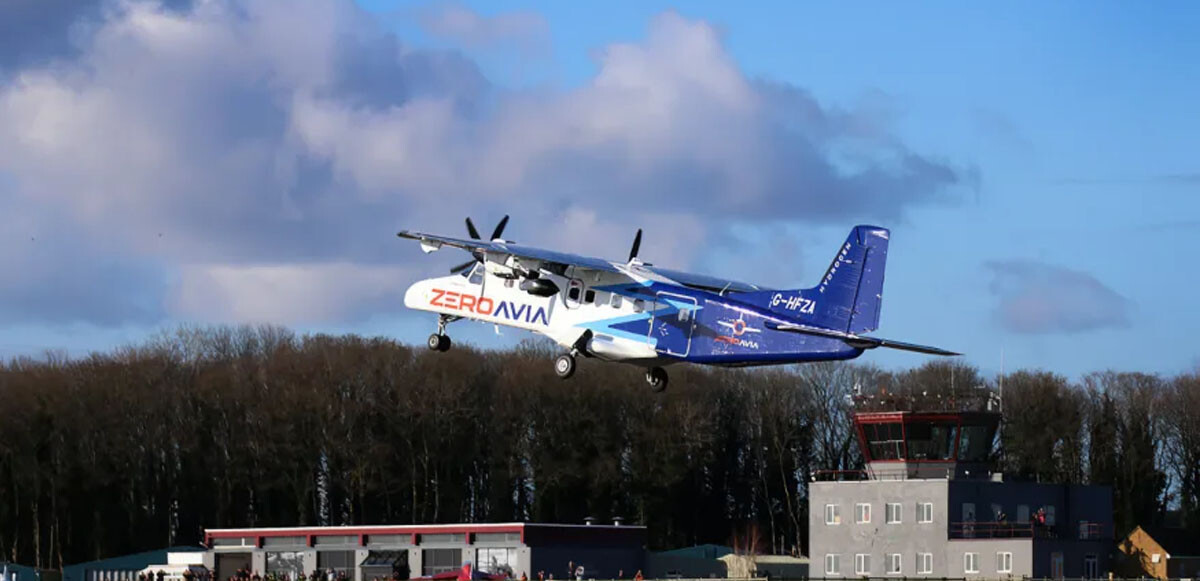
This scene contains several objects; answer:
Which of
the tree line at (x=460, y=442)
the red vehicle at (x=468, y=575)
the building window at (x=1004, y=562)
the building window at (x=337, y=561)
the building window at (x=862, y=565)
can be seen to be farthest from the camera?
the tree line at (x=460, y=442)

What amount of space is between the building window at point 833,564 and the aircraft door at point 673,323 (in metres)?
36.4

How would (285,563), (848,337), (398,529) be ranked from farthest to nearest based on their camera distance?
(285,563), (398,529), (848,337)

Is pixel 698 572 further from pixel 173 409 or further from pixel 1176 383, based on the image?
pixel 1176 383

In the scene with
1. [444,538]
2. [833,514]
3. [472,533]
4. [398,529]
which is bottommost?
[444,538]

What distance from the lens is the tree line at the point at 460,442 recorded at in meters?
122

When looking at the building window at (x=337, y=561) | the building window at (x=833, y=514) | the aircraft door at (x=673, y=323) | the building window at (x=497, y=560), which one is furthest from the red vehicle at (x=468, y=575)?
the aircraft door at (x=673, y=323)

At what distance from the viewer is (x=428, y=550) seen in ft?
324

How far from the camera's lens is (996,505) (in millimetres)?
92000

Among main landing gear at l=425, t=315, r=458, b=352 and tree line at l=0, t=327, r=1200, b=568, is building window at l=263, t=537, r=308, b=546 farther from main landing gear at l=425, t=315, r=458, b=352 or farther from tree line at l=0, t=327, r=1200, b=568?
main landing gear at l=425, t=315, r=458, b=352

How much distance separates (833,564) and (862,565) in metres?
1.51

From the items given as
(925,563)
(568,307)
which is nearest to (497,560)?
(925,563)

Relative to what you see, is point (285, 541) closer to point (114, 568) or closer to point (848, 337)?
point (114, 568)

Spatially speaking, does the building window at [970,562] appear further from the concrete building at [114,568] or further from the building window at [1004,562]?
the concrete building at [114,568]

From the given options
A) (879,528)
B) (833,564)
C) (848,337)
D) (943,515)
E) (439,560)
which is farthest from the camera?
(439,560)
